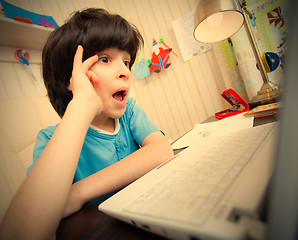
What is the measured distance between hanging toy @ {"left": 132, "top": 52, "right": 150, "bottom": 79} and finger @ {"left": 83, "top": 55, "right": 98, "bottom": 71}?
102 centimetres

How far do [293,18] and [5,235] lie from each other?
44cm

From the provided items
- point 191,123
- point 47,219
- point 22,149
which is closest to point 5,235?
point 47,219

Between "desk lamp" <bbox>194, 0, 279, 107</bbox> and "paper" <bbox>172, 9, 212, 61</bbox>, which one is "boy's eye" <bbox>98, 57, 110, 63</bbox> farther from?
"paper" <bbox>172, 9, 212, 61</bbox>

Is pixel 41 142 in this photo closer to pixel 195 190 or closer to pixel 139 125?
pixel 139 125

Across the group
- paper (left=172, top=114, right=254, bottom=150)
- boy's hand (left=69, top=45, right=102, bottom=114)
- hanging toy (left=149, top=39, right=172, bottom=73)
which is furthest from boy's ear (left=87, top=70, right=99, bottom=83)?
hanging toy (left=149, top=39, right=172, bottom=73)

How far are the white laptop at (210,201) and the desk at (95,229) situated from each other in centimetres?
3

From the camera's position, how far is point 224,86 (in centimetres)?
135

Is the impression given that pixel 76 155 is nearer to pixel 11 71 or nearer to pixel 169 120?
pixel 11 71

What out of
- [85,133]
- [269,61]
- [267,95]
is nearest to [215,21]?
[269,61]

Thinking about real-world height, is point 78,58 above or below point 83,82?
above

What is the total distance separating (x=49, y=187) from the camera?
0.31 meters

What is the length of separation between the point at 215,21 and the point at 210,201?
1077mm

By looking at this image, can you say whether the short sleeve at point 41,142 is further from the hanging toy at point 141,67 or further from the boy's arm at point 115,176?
the hanging toy at point 141,67

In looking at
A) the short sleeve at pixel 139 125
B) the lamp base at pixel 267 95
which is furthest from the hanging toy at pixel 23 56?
the lamp base at pixel 267 95
